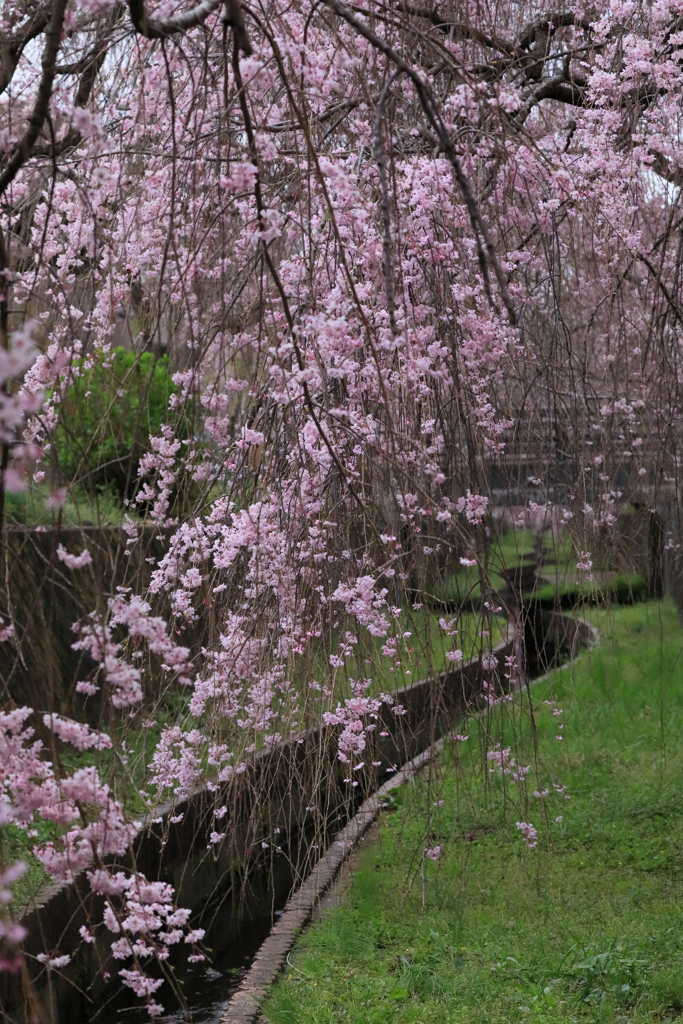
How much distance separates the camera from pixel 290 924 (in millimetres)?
4703

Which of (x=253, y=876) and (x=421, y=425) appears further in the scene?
(x=253, y=876)

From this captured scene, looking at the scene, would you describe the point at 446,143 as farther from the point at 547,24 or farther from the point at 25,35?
the point at 547,24

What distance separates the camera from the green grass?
381 cm

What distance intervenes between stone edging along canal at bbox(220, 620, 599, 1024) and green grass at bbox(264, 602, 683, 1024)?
0.08 metres

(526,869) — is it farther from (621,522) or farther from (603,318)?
(603,318)

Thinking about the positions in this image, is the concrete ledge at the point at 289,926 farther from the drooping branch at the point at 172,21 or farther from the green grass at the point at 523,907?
the drooping branch at the point at 172,21

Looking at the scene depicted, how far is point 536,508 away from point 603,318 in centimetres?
233

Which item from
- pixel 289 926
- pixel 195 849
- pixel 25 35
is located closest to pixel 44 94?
pixel 25 35

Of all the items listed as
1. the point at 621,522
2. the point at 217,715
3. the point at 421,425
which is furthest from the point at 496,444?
the point at 621,522

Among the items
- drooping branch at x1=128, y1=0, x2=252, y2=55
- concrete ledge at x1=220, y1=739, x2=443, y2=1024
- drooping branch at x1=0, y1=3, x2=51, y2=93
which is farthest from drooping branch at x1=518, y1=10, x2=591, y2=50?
concrete ledge at x1=220, y1=739, x2=443, y2=1024

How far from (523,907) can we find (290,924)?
1008 millimetres

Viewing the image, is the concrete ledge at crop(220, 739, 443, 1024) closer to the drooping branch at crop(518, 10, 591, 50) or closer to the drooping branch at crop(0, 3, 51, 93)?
the drooping branch at crop(0, 3, 51, 93)

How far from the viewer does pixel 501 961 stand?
4.16 meters

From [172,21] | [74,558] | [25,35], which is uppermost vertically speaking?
[25,35]
